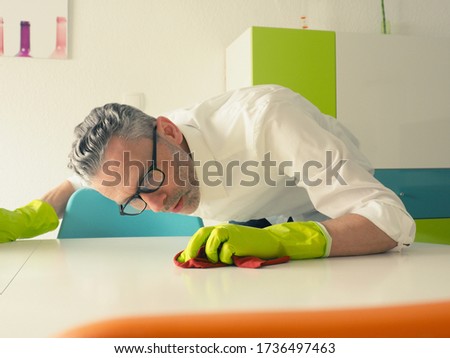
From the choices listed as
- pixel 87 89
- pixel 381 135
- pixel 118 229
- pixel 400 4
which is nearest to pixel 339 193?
pixel 118 229

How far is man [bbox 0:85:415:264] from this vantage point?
1.07m

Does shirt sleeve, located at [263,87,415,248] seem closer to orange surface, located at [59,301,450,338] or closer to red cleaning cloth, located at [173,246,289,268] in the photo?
red cleaning cloth, located at [173,246,289,268]

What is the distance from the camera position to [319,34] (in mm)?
2902

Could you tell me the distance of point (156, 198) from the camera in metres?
1.32

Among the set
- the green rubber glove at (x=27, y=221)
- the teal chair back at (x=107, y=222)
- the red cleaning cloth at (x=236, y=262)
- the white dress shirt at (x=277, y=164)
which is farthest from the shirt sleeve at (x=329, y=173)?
the green rubber glove at (x=27, y=221)

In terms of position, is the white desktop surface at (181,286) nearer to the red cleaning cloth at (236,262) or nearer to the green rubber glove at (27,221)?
the red cleaning cloth at (236,262)

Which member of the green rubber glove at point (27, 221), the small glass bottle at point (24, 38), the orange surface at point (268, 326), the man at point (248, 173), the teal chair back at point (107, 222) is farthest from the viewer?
the small glass bottle at point (24, 38)

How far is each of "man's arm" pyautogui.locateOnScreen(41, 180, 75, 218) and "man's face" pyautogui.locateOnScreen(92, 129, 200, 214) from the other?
0.52 m

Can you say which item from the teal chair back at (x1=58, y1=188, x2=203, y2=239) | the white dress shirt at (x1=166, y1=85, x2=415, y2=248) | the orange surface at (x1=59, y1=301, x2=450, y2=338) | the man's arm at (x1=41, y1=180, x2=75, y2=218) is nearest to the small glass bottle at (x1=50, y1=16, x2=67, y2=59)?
the man's arm at (x1=41, y1=180, x2=75, y2=218)

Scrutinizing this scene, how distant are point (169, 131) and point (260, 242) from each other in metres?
0.52

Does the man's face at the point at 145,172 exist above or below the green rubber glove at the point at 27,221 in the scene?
above

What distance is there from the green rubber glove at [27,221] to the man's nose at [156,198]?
470 mm

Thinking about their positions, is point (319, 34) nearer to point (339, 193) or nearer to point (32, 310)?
point (339, 193)

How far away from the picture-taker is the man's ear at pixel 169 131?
1386 mm
